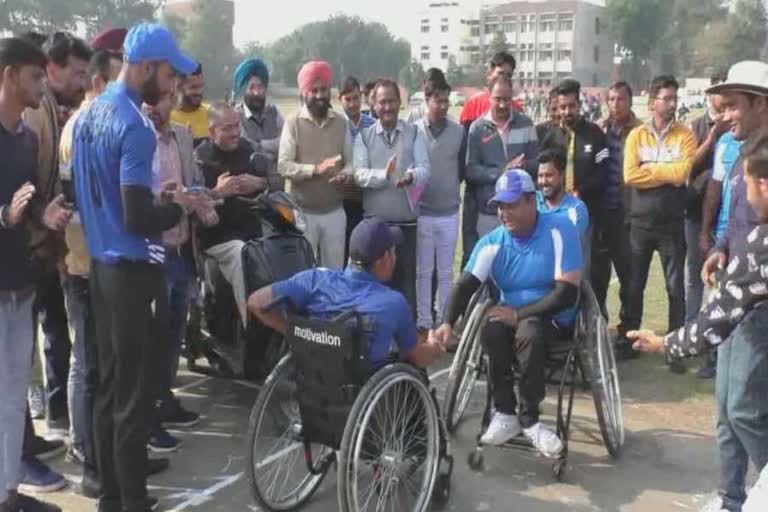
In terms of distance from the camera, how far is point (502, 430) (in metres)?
4.04

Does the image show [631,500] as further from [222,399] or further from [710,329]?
[222,399]

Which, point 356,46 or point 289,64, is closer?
point 289,64

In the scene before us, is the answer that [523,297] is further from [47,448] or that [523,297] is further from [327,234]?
[47,448]

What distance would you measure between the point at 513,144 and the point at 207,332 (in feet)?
8.71

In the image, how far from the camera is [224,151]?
480cm

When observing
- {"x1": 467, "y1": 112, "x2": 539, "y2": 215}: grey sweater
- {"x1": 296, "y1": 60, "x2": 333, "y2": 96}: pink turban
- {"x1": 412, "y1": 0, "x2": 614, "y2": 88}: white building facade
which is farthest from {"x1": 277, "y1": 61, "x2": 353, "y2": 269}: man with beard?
{"x1": 412, "y1": 0, "x2": 614, "y2": 88}: white building facade

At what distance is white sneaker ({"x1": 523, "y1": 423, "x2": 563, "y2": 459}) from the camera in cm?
394

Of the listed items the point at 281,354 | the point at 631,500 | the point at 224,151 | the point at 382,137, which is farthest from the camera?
the point at 382,137

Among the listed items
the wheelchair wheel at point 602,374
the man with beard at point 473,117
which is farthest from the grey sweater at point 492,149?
the wheelchair wheel at point 602,374

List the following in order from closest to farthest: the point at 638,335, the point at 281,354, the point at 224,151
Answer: the point at 638,335 < the point at 281,354 < the point at 224,151

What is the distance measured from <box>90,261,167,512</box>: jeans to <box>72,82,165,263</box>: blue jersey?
78mm

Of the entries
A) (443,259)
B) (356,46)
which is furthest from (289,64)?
(443,259)

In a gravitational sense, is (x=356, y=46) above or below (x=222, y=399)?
above

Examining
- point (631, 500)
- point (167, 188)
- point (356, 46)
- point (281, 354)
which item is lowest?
point (631, 500)
